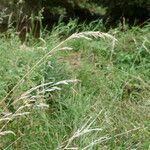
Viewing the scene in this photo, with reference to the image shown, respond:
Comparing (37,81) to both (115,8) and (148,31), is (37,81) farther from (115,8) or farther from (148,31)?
(115,8)

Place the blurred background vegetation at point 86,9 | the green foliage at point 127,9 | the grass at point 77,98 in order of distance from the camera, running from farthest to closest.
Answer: the blurred background vegetation at point 86,9 < the green foliage at point 127,9 < the grass at point 77,98

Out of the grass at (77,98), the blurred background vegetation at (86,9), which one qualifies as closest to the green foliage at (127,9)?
the blurred background vegetation at (86,9)

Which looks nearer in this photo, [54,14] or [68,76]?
[68,76]

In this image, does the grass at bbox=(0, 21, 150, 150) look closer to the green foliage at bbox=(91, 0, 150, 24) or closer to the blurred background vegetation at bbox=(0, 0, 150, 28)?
the green foliage at bbox=(91, 0, 150, 24)

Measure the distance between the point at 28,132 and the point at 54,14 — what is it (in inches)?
175

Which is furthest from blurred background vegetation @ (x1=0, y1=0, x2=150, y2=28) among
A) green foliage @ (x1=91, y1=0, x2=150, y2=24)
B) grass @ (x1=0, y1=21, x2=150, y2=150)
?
grass @ (x1=0, y1=21, x2=150, y2=150)

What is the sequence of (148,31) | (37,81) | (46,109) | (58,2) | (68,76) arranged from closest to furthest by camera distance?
(46,109) → (37,81) → (68,76) → (148,31) → (58,2)

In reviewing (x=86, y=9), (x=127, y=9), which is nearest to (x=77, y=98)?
(x=127, y=9)

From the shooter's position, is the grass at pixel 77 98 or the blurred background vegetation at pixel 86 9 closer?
the grass at pixel 77 98

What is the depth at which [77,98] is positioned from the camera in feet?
10.9

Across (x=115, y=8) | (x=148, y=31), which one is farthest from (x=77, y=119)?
(x=115, y=8)

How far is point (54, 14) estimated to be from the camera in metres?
7.10

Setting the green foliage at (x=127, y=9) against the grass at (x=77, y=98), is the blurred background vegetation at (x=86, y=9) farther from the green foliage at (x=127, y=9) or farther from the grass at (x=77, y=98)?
the grass at (x=77, y=98)

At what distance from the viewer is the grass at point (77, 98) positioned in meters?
2.75
